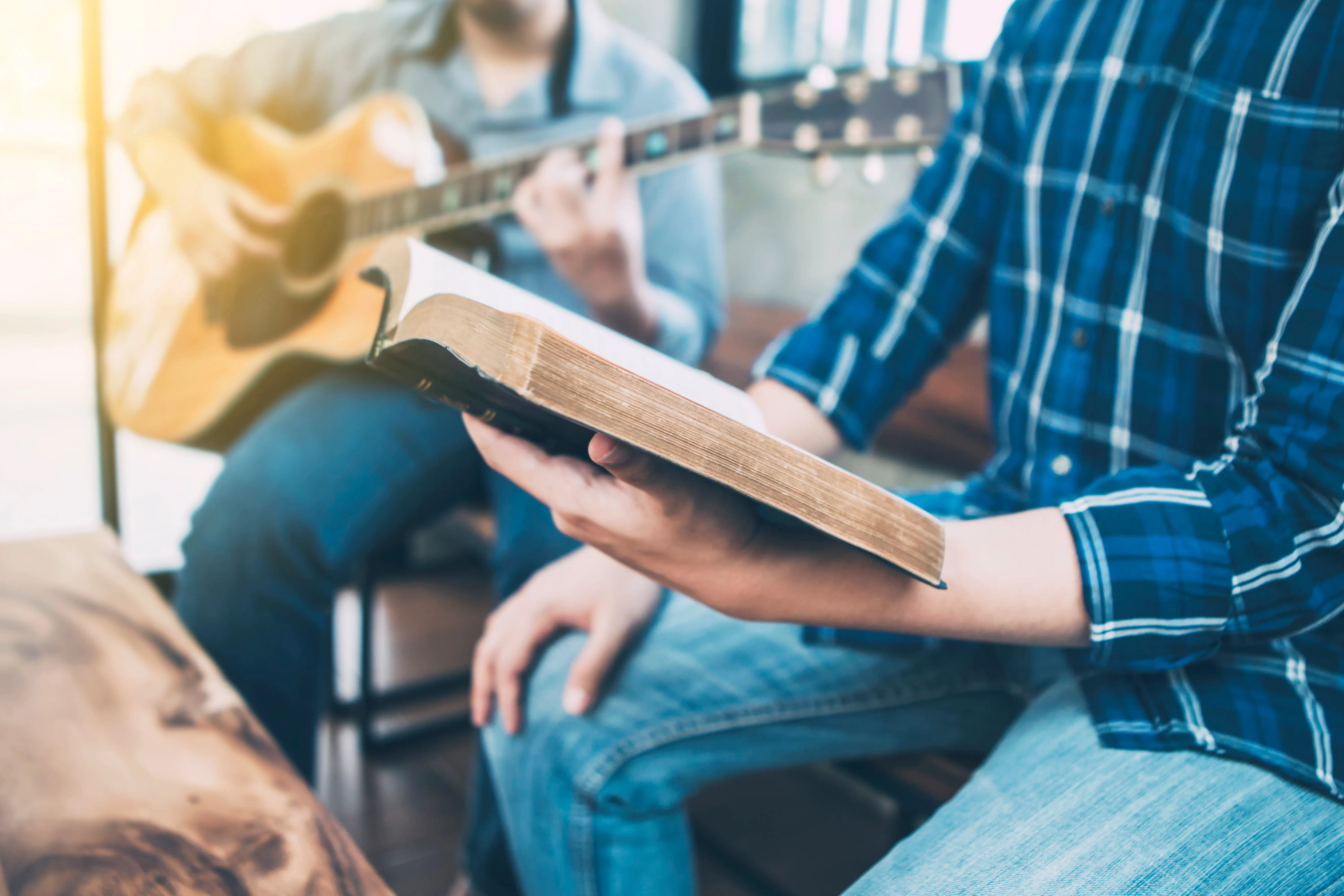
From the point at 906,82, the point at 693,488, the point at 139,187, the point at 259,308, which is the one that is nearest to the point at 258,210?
the point at 259,308

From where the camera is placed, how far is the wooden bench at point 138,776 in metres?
0.45

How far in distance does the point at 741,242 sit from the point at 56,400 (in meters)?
1.79

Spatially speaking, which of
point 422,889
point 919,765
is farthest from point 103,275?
point 919,765

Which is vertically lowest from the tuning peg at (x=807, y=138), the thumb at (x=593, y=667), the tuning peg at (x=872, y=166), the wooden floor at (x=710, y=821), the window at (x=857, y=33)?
the wooden floor at (x=710, y=821)

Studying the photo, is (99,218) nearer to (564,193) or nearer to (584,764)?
(564,193)

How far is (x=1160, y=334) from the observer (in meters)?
0.61

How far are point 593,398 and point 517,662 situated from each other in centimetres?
39

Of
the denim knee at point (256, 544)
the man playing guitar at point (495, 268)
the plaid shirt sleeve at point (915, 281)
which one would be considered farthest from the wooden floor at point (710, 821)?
the plaid shirt sleeve at point (915, 281)

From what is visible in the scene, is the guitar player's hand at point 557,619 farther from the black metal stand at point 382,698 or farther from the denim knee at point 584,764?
the black metal stand at point 382,698

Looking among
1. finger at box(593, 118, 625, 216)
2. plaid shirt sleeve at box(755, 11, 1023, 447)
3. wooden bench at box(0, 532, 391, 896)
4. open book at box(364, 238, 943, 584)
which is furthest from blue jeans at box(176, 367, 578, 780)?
open book at box(364, 238, 943, 584)

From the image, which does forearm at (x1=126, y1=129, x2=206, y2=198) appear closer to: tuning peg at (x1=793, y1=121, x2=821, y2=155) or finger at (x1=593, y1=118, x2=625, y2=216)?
finger at (x1=593, y1=118, x2=625, y2=216)

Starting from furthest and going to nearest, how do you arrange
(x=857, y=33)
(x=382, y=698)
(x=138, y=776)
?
(x=857, y=33)
(x=382, y=698)
(x=138, y=776)

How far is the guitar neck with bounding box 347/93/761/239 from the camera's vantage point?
106cm

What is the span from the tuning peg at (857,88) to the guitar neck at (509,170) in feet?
0.35
